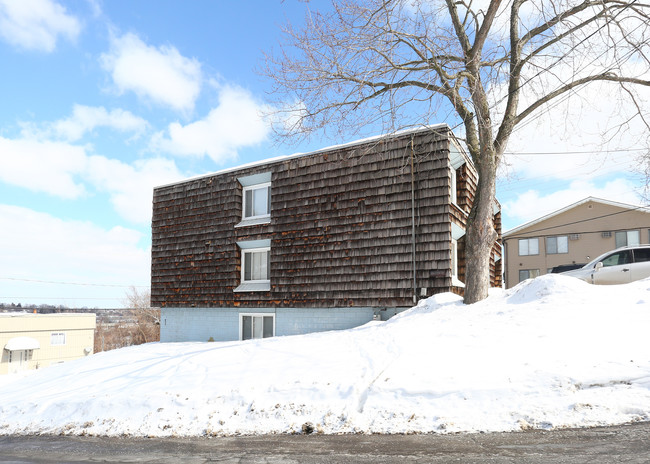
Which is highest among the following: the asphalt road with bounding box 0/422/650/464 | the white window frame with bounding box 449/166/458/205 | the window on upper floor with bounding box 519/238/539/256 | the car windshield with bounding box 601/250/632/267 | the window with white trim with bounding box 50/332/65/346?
the white window frame with bounding box 449/166/458/205

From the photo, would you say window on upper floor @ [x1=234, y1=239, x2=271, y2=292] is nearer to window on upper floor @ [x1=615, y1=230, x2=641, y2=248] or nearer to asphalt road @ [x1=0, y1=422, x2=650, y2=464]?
asphalt road @ [x1=0, y1=422, x2=650, y2=464]

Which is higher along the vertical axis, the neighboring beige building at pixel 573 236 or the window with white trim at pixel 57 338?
the neighboring beige building at pixel 573 236

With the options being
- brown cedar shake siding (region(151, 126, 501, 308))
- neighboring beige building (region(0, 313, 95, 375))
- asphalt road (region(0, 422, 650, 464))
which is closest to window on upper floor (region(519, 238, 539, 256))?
brown cedar shake siding (region(151, 126, 501, 308))

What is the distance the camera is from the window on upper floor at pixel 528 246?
3804cm

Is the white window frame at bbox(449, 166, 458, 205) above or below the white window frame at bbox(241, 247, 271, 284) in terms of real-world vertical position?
above

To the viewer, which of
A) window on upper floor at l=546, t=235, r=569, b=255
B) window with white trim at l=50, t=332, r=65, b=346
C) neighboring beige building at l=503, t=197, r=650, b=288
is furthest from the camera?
window with white trim at l=50, t=332, r=65, b=346

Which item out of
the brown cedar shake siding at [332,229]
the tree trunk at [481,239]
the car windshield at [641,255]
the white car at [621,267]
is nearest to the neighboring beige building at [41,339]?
the brown cedar shake siding at [332,229]

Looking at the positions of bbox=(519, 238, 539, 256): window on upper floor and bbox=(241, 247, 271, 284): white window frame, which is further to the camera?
bbox=(519, 238, 539, 256): window on upper floor

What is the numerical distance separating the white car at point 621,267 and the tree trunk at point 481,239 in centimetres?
436

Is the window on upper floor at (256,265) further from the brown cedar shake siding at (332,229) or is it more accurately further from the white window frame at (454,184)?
the white window frame at (454,184)

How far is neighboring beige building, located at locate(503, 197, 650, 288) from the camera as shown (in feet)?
111

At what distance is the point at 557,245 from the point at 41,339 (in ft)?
150

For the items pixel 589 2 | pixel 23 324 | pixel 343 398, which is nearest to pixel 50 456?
pixel 343 398

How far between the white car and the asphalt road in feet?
30.3
